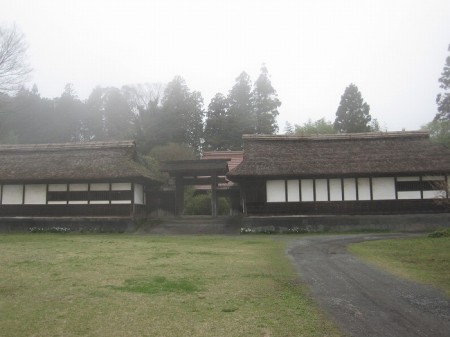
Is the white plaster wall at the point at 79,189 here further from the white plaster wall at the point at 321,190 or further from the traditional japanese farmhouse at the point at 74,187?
the white plaster wall at the point at 321,190

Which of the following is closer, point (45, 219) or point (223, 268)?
point (223, 268)

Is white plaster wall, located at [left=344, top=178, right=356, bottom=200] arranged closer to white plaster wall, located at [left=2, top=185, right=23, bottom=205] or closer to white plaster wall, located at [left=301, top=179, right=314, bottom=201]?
white plaster wall, located at [left=301, top=179, right=314, bottom=201]

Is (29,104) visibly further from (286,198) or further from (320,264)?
(320,264)

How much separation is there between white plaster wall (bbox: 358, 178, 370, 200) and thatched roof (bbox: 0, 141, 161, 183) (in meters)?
14.0

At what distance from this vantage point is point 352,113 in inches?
1945

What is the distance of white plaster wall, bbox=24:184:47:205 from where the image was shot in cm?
2633

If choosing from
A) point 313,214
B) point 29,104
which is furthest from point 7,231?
point 29,104

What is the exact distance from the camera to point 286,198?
82.4 feet

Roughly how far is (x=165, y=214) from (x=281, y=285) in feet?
71.6

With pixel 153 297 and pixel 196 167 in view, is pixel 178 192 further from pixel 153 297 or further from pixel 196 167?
pixel 153 297

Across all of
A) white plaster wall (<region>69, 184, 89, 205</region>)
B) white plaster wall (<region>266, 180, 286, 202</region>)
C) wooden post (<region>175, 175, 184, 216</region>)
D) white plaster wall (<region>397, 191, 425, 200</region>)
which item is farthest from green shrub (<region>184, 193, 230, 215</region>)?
white plaster wall (<region>397, 191, 425, 200</region>)

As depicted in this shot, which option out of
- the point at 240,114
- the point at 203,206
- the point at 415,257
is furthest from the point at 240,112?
the point at 415,257

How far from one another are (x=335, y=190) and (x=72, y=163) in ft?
58.7

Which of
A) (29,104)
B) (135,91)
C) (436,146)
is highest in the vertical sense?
(135,91)
